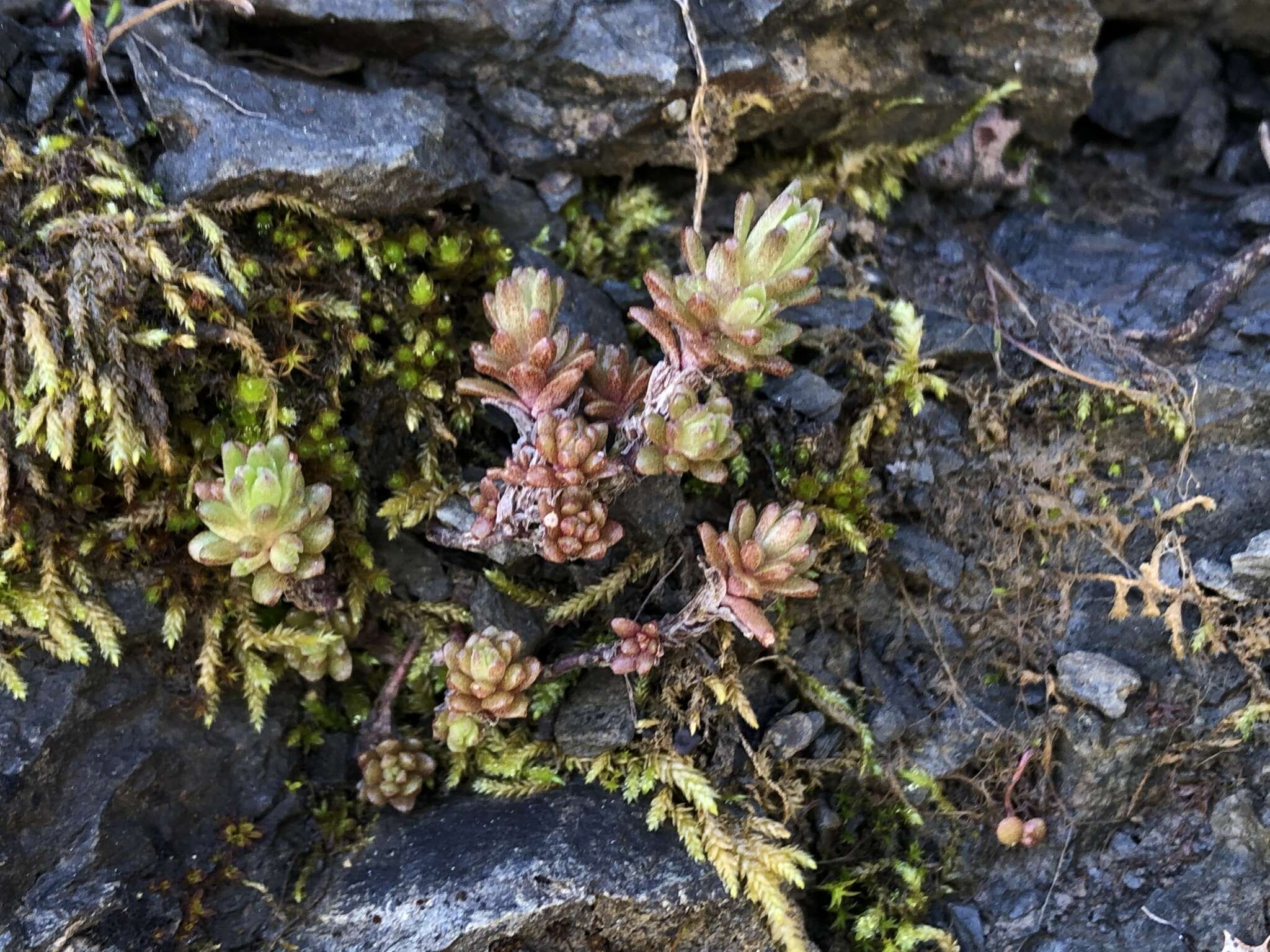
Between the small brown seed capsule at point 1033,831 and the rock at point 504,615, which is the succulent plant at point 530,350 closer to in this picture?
the rock at point 504,615

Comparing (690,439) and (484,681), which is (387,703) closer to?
(484,681)

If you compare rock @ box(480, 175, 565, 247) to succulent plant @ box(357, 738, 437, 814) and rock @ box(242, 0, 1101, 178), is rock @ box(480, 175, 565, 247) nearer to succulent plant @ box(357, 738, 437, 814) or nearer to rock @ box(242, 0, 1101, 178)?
rock @ box(242, 0, 1101, 178)

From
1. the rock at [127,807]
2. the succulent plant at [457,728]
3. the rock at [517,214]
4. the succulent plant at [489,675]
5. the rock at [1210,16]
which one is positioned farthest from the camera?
the rock at [1210,16]

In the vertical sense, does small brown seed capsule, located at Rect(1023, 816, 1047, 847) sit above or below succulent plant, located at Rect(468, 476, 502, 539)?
below

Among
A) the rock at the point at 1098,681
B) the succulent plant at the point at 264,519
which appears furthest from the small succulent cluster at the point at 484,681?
the rock at the point at 1098,681

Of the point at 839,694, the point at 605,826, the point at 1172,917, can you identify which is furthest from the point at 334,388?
the point at 1172,917

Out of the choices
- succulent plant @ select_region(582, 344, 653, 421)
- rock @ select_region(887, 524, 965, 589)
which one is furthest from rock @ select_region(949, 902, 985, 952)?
succulent plant @ select_region(582, 344, 653, 421)

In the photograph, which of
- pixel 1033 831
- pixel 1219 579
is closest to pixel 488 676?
pixel 1033 831
